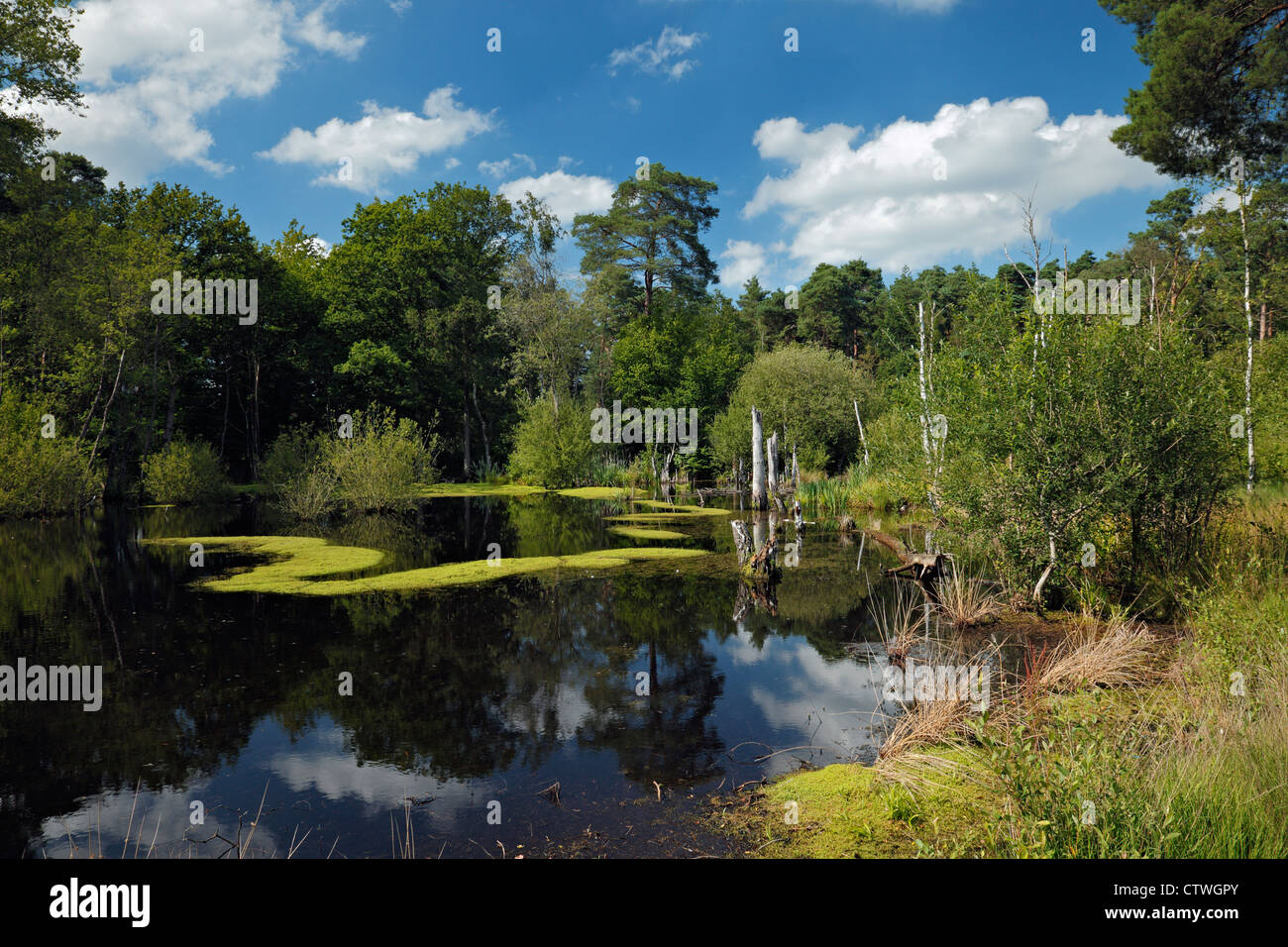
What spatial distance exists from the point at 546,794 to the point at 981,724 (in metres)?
3.13

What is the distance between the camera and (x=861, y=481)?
86.3 feet

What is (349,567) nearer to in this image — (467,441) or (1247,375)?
(1247,375)

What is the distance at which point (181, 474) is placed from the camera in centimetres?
2836

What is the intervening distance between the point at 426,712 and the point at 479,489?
30847 millimetres

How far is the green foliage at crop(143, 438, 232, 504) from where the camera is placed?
28078 millimetres

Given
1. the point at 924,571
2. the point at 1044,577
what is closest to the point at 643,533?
the point at 924,571

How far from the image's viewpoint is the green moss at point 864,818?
442 cm

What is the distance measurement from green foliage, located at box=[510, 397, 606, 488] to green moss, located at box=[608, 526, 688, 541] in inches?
567

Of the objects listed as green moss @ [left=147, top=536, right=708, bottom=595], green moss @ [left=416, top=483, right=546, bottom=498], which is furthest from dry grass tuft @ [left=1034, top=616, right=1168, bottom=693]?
green moss @ [left=416, top=483, right=546, bottom=498]

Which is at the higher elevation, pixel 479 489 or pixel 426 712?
pixel 479 489

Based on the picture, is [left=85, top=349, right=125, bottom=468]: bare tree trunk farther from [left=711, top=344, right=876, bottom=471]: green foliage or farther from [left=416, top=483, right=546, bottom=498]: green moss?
[left=711, top=344, right=876, bottom=471]: green foliage

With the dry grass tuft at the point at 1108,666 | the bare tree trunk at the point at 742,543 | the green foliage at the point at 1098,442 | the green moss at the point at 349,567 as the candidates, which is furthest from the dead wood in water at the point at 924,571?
the green moss at the point at 349,567
